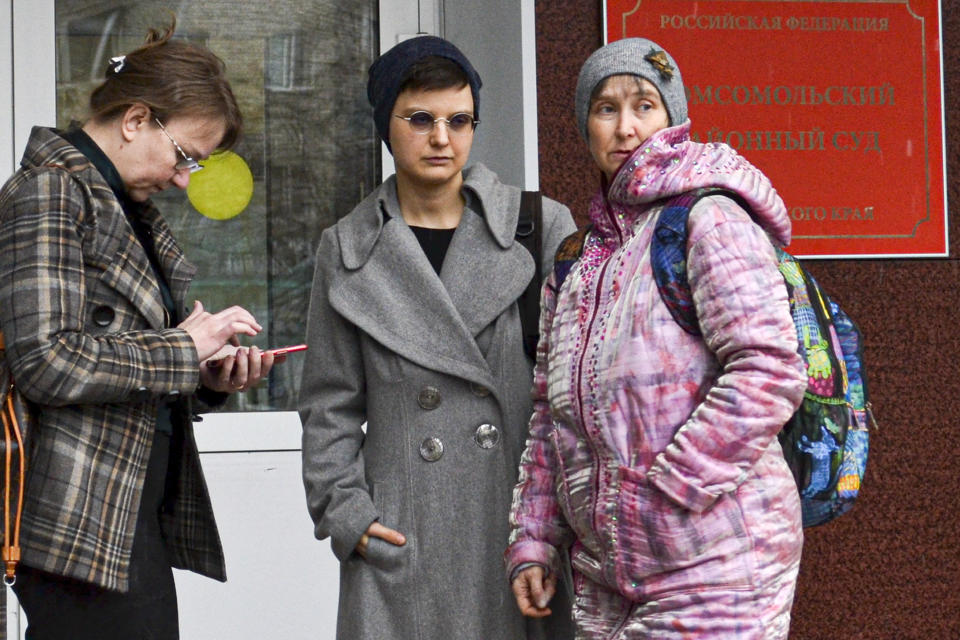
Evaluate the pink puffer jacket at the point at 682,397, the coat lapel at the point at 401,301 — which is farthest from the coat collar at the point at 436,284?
the pink puffer jacket at the point at 682,397

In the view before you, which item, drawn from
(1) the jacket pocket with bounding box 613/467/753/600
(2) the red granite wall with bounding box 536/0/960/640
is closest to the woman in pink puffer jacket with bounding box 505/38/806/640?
(1) the jacket pocket with bounding box 613/467/753/600

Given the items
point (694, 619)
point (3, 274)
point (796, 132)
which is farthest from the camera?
point (796, 132)

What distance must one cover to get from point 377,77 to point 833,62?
6.75 ft

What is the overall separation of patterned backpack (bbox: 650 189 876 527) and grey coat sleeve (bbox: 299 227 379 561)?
0.93 m

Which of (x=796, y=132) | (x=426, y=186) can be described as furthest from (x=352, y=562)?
(x=796, y=132)

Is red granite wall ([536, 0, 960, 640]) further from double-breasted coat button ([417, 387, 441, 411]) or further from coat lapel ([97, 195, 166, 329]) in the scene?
coat lapel ([97, 195, 166, 329])

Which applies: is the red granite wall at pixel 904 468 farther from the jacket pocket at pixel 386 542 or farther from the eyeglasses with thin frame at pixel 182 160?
the eyeglasses with thin frame at pixel 182 160

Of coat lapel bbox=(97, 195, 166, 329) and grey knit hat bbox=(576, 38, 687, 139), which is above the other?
grey knit hat bbox=(576, 38, 687, 139)

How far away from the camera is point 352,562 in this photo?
3.02m

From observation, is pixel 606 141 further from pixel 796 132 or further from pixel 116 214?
pixel 796 132

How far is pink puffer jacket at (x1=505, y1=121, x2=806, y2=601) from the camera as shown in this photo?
2.26 m

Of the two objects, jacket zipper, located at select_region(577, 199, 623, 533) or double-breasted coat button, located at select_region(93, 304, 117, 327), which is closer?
jacket zipper, located at select_region(577, 199, 623, 533)

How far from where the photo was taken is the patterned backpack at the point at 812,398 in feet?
7.71

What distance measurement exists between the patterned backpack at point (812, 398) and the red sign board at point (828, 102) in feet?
7.02
